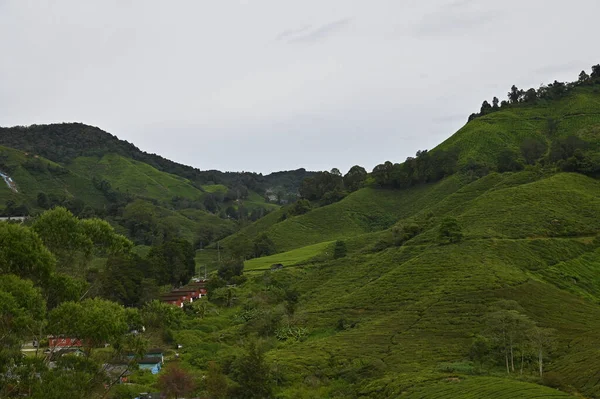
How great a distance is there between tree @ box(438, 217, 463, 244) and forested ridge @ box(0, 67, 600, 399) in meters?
0.14

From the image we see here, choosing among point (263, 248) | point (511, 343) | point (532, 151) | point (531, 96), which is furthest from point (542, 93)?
point (511, 343)

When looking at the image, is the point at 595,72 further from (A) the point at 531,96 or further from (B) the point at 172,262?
(B) the point at 172,262

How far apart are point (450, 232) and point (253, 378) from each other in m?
26.3

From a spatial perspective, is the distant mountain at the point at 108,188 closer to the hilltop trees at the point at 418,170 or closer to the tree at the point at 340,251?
the hilltop trees at the point at 418,170

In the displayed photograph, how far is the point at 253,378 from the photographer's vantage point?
103ft

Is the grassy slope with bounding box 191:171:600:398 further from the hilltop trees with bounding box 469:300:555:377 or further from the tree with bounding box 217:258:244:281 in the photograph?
the tree with bounding box 217:258:244:281

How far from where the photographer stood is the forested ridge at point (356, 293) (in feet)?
50.6

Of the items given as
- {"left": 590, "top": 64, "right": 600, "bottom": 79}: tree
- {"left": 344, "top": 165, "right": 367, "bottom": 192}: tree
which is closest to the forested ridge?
{"left": 344, "top": 165, "right": 367, "bottom": 192}: tree

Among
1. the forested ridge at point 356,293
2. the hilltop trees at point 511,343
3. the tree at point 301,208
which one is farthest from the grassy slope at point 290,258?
the hilltop trees at point 511,343

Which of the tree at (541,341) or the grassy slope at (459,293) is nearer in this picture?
the tree at (541,341)

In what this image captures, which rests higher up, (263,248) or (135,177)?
(135,177)

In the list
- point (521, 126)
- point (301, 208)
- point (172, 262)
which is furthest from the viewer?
point (521, 126)

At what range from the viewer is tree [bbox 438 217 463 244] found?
5159cm

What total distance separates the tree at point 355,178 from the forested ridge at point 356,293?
5.00 metres
